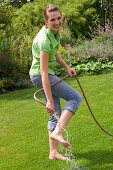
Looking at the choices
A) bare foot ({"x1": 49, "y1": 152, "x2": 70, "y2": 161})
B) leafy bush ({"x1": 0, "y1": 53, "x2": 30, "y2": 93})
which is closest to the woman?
bare foot ({"x1": 49, "y1": 152, "x2": 70, "y2": 161})

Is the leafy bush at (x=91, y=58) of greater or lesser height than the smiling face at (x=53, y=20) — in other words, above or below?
below

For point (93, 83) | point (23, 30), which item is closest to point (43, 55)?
point (93, 83)

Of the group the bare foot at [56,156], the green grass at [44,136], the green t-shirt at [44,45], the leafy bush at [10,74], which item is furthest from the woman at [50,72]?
the leafy bush at [10,74]

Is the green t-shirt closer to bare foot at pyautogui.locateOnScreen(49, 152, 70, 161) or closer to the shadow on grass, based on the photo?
bare foot at pyautogui.locateOnScreen(49, 152, 70, 161)

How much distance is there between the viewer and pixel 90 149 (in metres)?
3.07

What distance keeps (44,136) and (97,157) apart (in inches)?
36.2

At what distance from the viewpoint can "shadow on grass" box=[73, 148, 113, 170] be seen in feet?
8.95

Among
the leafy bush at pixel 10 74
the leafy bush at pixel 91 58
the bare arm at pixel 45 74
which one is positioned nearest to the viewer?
the bare arm at pixel 45 74

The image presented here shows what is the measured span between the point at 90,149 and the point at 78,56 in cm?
565

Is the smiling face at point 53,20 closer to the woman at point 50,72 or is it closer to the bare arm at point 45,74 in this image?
the woman at point 50,72

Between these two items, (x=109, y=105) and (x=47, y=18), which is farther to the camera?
(x=109, y=105)

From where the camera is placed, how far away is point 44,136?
3566 millimetres

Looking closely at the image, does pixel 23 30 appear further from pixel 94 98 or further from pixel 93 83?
pixel 94 98

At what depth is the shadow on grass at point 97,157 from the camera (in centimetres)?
273
